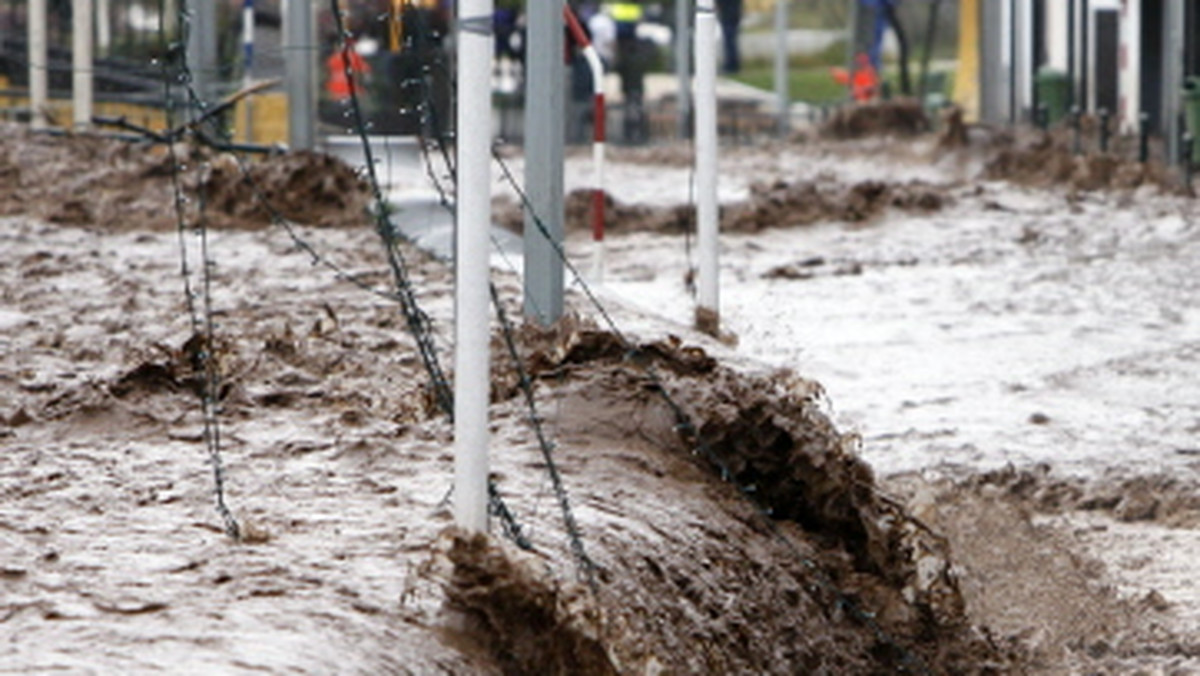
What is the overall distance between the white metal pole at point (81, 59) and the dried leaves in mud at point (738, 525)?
406 inches

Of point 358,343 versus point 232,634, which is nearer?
point 232,634

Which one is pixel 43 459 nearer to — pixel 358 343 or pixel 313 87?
pixel 358 343

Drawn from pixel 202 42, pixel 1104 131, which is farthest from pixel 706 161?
pixel 1104 131

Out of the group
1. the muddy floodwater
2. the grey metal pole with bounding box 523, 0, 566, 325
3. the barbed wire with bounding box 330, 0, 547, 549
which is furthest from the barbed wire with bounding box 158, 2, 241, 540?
the grey metal pole with bounding box 523, 0, 566, 325

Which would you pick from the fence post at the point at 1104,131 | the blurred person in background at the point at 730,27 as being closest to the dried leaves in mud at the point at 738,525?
the fence post at the point at 1104,131

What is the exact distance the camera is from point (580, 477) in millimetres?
4645

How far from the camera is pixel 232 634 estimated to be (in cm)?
336

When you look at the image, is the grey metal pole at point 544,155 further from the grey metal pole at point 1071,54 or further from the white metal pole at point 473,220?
the grey metal pole at point 1071,54

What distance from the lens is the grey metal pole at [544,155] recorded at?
629 cm

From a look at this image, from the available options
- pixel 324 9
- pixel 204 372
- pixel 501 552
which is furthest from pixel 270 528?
pixel 324 9

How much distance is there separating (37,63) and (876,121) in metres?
11.6

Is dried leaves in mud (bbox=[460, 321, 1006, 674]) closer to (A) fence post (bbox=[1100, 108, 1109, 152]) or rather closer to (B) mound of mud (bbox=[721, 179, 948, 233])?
(B) mound of mud (bbox=[721, 179, 948, 233])

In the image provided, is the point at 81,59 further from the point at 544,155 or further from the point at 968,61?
the point at 968,61

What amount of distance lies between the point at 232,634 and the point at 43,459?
1.60 meters
